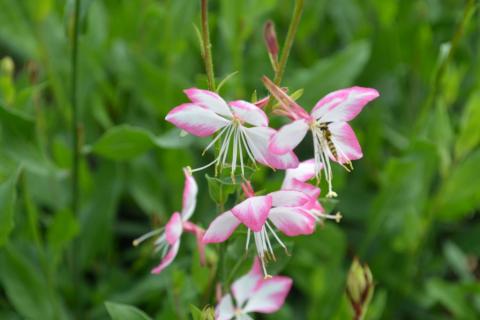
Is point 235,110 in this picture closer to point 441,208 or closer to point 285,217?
point 285,217

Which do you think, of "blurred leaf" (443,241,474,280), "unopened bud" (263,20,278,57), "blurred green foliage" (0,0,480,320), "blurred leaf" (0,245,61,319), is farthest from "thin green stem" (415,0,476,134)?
"blurred leaf" (0,245,61,319)

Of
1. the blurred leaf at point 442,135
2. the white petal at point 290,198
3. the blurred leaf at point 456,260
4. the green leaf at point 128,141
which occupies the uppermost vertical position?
the white petal at point 290,198

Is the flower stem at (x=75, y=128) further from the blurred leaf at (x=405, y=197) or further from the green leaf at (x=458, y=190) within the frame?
the green leaf at (x=458, y=190)

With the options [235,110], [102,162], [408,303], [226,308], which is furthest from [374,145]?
[235,110]

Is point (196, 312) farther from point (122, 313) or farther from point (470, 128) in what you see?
point (470, 128)

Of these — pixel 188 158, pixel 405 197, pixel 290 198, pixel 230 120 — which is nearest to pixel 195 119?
pixel 230 120

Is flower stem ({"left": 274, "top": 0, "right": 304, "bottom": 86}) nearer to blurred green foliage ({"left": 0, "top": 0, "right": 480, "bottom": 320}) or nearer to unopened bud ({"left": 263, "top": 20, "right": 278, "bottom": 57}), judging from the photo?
unopened bud ({"left": 263, "top": 20, "right": 278, "bottom": 57})

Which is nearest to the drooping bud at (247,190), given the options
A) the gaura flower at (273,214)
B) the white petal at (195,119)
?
the gaura flower at (273,214)
